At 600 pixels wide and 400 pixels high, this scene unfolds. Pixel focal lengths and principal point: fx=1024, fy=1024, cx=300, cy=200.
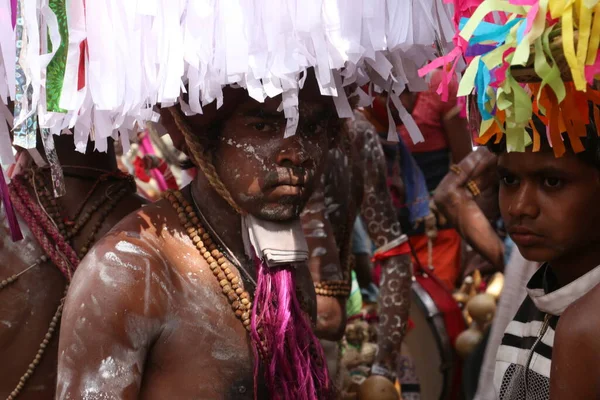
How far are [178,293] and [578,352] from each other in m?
1.13

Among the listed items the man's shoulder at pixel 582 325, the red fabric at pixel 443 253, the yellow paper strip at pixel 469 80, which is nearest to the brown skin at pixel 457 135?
the red fabric at pixel 443 253

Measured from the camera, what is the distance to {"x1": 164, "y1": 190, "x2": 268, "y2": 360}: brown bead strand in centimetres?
276

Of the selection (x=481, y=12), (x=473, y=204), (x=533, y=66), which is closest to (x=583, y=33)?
(x=533, y=66)

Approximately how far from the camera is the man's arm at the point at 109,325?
2.53 m

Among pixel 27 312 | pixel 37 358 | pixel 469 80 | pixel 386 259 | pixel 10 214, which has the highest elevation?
pixel 469 80

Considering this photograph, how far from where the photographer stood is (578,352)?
6.36 feet

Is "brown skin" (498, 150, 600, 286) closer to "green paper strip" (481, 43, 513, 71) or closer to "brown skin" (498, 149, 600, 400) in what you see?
"brown skin" (498, 149, 600, 400)

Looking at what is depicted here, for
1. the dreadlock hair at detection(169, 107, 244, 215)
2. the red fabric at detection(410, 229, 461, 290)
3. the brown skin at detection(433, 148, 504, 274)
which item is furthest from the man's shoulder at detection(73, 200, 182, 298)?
the red fabric at detection(410, 229, 461, 290)

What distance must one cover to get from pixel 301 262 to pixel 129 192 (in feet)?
2.64

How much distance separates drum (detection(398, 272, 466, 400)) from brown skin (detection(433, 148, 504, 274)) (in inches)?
21.3

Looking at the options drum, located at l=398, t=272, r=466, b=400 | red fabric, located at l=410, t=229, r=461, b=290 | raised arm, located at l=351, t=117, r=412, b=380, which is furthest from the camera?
red fabric, located at l=410, t=229, r=461, b=290

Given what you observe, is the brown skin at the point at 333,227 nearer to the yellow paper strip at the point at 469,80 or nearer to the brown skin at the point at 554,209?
the brown skin at the point at 554,209

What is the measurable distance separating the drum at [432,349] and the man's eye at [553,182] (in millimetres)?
3025

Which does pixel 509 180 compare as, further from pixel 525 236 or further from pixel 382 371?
pixel 382 371
